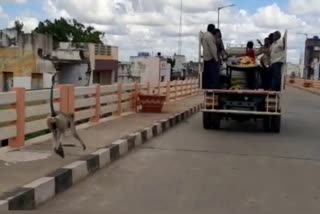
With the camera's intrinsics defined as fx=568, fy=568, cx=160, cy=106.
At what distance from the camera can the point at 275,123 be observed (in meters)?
14.4

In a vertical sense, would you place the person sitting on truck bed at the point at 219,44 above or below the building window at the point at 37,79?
above

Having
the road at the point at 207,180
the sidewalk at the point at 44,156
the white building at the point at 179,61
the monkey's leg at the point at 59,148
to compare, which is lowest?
the road at the point at 207,180

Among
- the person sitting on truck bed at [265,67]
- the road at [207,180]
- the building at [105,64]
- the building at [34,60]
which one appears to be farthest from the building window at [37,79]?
the road at [207,180]

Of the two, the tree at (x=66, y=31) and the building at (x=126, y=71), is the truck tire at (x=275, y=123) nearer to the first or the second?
the building at (x=126, y=71)

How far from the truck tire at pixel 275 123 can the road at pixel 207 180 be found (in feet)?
4.34

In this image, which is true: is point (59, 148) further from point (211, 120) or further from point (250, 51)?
point (250, 51)

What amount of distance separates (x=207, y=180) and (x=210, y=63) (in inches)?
275

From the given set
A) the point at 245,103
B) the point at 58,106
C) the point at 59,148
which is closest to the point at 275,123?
the point at 245,103

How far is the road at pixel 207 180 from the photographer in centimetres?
634

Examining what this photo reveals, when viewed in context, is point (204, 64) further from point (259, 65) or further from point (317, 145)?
point (317, 145)

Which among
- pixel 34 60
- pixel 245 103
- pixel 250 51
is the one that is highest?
pixel 250 51

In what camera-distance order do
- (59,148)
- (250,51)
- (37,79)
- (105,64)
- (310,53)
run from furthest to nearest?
1. (310,53)
2. (105,64)
3. (37,79)
4. (250,51)
5. (59,148)

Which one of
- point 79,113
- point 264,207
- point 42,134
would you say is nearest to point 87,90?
point 79,113

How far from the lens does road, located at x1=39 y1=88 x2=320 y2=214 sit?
6344 mm
